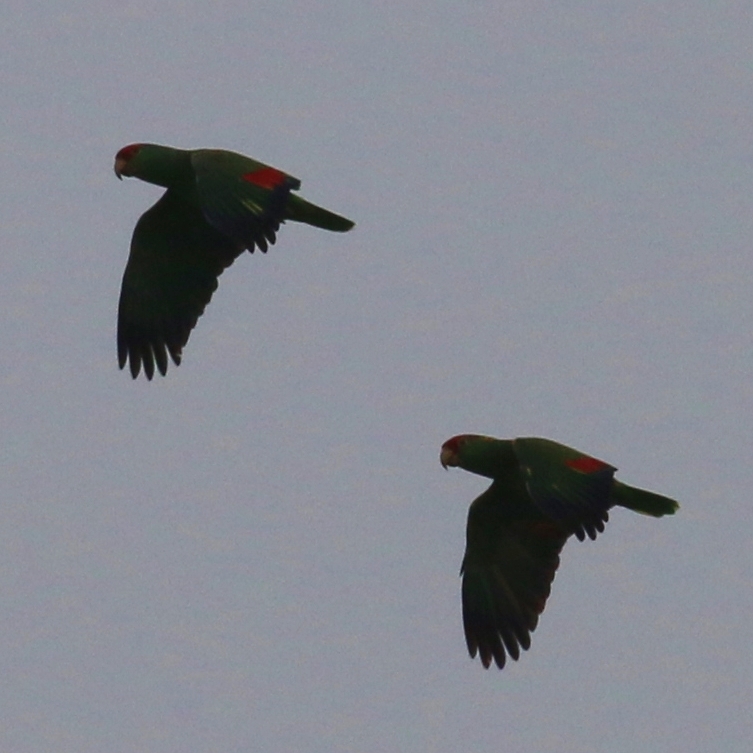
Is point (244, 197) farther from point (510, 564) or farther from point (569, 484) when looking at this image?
point (510, 564)

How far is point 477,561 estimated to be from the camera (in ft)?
51.4

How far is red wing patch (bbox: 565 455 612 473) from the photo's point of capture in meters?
14.4

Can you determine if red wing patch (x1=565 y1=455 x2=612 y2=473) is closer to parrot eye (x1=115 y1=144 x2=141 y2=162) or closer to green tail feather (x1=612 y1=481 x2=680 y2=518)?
green tail feather (x1=612 y1=481 x2=680 y2=518)

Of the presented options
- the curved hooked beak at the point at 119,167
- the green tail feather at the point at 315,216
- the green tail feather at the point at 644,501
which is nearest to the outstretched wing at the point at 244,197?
the green tail feather at the point at 315,216

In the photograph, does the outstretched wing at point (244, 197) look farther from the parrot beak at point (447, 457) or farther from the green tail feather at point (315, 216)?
the parrot beak at point (447, 457)

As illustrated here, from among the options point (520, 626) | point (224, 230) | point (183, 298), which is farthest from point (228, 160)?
point (520, 626)

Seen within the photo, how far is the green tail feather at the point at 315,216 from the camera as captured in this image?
15719mm

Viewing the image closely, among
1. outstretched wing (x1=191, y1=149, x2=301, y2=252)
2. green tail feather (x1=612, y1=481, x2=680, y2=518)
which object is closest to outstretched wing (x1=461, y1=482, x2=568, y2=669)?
green tail feather (x1=612, y1=481, x2=680, y2=518)

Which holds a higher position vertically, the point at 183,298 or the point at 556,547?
the point at 183,298

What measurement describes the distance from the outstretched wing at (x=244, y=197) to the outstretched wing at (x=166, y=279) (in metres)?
1.24

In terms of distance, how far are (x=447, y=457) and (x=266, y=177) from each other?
229cm

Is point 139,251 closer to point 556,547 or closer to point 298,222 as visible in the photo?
point 298,222

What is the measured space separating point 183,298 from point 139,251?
0.47 meters

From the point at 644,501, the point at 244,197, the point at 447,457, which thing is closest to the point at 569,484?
the point at 644,501
